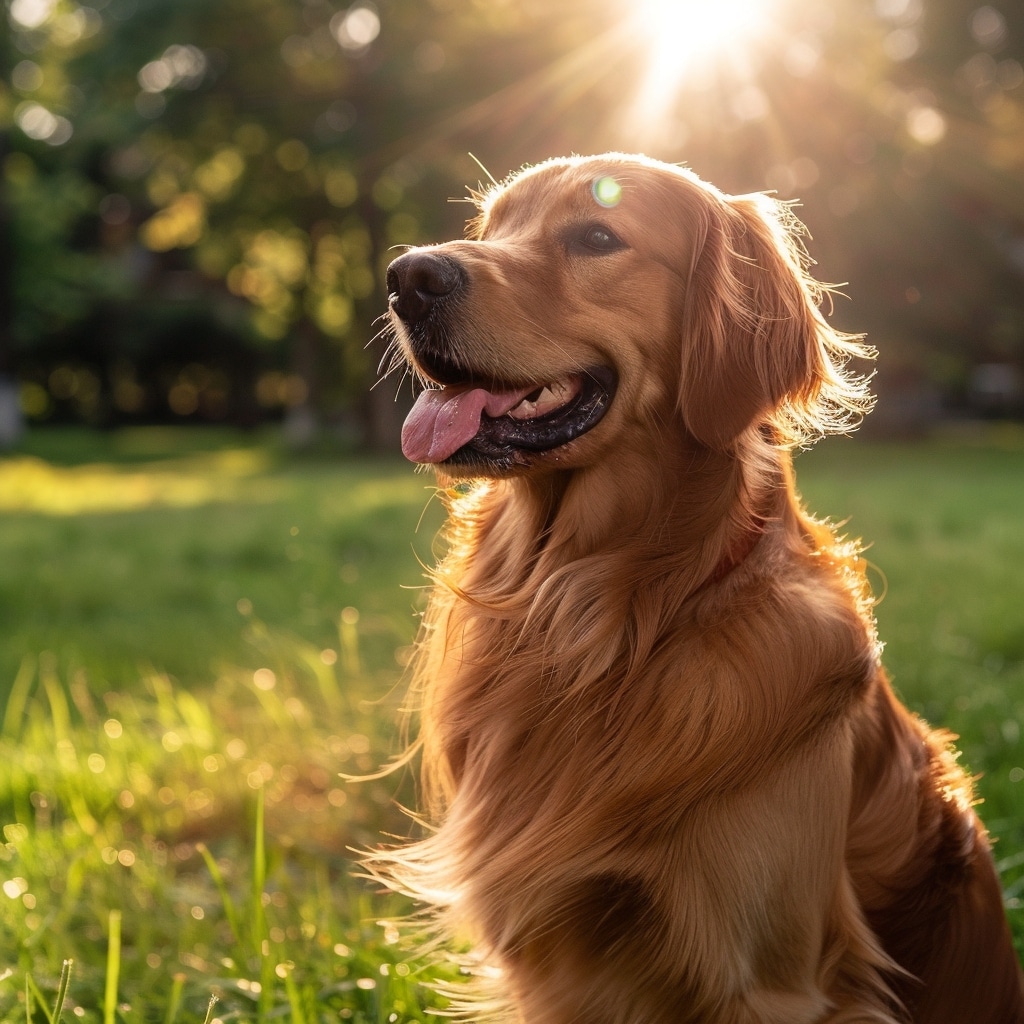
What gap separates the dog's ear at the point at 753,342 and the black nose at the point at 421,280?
519 millimetres

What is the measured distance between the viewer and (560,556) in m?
2.47

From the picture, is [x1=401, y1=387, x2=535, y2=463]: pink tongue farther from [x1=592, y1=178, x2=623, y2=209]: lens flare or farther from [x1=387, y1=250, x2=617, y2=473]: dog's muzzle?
[x1=592, y1=178, x2=623, y2=209]: lens flare

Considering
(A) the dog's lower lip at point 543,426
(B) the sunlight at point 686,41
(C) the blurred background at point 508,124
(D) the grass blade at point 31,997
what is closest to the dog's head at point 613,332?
(A) the dog's lower lip at point 543,426

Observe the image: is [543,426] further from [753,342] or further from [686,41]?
[686,41]

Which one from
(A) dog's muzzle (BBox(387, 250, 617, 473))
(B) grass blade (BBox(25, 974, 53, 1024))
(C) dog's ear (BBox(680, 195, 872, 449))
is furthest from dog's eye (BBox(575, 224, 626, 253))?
(B) grass blade (BBox(25, 974, 53, 1024))

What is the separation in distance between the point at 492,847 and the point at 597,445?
0.86 m

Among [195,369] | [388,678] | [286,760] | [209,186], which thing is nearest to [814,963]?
[286,760]

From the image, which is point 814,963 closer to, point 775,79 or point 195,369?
point 775,79

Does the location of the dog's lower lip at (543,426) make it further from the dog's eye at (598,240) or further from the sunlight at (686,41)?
the sunlight at (686,41)

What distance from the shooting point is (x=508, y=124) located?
20438 millimetres

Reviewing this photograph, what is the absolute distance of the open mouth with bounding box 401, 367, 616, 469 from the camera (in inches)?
93.5

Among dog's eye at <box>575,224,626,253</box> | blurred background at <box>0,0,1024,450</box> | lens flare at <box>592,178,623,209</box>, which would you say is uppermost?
blurred background at <box>0,0,1024,450</box>

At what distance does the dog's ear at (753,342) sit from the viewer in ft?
7.60

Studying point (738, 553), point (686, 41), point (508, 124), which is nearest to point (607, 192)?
point (738, 553)
